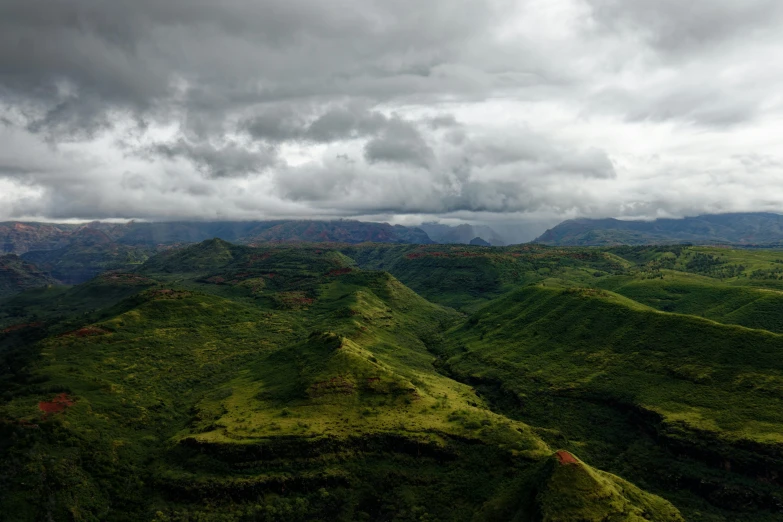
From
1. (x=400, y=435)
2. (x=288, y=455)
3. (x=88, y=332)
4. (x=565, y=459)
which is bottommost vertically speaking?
(x=288, y=455)

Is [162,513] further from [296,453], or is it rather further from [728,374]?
[728,374]

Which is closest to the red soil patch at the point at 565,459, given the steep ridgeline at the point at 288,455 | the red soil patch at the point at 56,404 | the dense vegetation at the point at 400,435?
the steep ridgeline at the point at 288,455

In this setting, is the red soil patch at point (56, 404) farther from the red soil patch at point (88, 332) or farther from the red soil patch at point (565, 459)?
the red soil patch at point (565, 459)

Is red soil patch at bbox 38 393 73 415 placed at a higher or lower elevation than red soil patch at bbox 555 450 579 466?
lower

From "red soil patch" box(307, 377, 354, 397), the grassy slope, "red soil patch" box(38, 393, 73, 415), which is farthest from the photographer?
"red soil patch" box(307, 377, 354, 397)

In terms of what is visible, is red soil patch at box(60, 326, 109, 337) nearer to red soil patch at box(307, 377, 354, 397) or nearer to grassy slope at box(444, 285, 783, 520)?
red soil patch at box(307, 377, 354, 397)

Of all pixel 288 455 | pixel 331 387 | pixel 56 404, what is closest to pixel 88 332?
pixel 56 404

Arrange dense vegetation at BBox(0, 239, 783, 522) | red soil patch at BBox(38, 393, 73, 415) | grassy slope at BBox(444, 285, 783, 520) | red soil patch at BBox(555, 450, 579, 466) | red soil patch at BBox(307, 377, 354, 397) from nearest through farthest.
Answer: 1. red soil patch at BBox(555, 450, 579, 466)
2. dense vegetation at BBox(0, 239, 783, 522)
3. grassy slope at BBox(444, 285, 783, 520)
4. red soil patch at BBox(38, 393, 73, 415)
5. red soil patch at BBox(307, 377, 354, 397)

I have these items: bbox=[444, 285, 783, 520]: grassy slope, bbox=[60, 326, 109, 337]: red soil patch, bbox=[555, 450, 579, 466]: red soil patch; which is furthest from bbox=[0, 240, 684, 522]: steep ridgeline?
bbox=[60, 326, 109, 337]: red soil patch

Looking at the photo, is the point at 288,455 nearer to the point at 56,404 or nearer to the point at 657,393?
the point at 56,404
